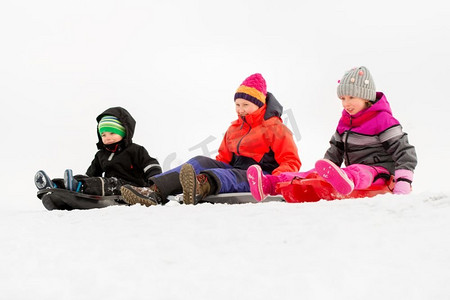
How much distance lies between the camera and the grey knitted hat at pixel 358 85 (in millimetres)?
2988

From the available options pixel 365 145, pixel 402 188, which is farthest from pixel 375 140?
pixel 402 188

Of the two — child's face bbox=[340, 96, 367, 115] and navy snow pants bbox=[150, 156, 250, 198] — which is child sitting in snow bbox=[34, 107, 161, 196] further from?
child's face bbox=[340, 96, 367, 115]

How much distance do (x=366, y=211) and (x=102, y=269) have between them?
40.6 inches

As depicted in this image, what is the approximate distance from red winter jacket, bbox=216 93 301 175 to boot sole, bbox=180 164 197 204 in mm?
678

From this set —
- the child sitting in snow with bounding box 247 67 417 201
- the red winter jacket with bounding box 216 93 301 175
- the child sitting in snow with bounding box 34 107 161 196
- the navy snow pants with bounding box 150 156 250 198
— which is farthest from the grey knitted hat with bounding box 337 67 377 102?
A: the child sitting in snow with bounding box 34 107 161 196

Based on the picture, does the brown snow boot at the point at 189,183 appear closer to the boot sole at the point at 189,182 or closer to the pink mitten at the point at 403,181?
the boot sole at the point at 189,182

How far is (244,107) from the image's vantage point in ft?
11.2

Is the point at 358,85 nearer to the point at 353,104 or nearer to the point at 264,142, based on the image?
the point at 353,104

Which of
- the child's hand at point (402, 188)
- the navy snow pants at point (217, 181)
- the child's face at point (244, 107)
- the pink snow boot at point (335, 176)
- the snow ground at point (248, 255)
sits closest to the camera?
the snow ground at point (248, 255)

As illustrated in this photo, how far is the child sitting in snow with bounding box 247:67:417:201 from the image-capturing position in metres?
2.69

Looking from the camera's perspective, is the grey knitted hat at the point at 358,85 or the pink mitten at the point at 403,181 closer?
the pink mitten at the point at 403,181

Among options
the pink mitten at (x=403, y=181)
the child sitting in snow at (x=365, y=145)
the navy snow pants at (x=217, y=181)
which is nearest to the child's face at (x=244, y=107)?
the navy snow pants at (x=217, y=181)

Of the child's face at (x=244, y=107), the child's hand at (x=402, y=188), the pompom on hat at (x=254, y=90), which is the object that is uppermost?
the pompom on hat at (x=254, y=90)

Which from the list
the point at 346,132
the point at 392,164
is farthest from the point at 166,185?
the point at 392,164
